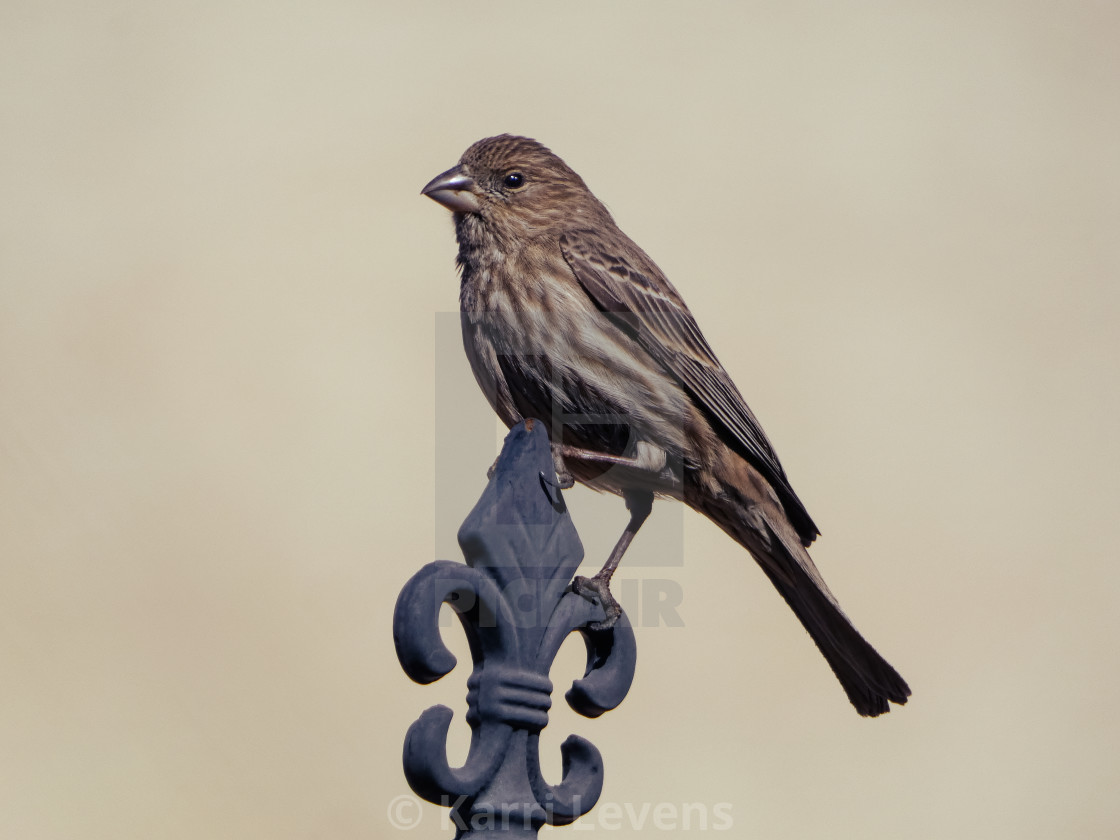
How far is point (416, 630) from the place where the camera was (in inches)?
86.7

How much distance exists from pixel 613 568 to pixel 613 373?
0.80 m

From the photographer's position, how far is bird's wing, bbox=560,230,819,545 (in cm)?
454

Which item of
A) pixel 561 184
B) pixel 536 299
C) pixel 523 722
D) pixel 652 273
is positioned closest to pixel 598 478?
pixel 536 299

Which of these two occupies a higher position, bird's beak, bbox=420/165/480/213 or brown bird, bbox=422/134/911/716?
bird's beak, bbox=420/165/480/213

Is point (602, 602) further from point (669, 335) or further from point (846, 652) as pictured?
point (669, 335)

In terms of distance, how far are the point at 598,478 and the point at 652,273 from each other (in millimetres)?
1037

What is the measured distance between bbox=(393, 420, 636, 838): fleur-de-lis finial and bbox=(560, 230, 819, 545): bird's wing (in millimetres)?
1937

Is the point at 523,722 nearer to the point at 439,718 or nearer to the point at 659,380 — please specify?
the point at 439,718

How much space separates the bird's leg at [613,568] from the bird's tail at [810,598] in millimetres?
359

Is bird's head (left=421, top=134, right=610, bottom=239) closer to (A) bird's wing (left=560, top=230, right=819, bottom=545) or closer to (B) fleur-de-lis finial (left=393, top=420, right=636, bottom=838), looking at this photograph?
(A) bird's wing (left=560, top=230, right=819, bottom=545)

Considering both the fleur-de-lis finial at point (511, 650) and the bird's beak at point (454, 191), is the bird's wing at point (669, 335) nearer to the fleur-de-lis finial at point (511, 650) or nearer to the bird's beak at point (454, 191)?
the bird's beak at point (454, 191)

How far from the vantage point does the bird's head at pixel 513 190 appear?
470 cm

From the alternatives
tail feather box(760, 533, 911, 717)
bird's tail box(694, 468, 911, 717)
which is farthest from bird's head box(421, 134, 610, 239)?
tail feather box(760, 533, 911, 717)

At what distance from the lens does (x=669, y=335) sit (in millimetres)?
4703
